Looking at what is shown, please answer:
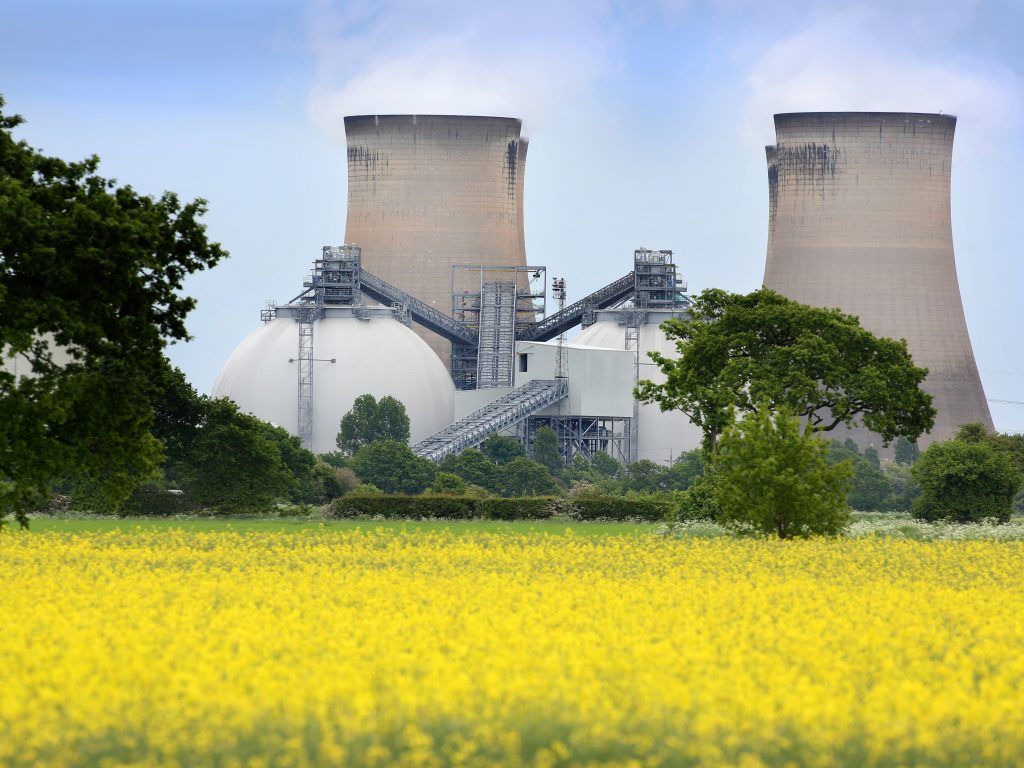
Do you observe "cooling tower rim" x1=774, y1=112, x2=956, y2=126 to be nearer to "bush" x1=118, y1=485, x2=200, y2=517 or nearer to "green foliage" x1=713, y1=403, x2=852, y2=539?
"bush" x1=118, y1=485, x2=200, y2=517

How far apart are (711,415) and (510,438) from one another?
5294cm

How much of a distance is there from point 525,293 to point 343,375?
16.3 meters

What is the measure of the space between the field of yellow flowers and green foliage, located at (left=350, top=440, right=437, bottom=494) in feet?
196

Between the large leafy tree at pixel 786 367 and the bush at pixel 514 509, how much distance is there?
5222mm

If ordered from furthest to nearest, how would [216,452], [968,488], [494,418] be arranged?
[494,418], [968,488], [216,452]

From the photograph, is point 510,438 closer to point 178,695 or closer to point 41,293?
point 41,293

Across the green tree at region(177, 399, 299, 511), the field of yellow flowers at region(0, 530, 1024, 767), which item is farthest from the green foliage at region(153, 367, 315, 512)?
the field of yellow flowers at region(0, 530, 1024, 767)

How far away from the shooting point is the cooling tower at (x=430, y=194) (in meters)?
119

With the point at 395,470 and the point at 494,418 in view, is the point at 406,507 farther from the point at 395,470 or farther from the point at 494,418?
the point at 494,418

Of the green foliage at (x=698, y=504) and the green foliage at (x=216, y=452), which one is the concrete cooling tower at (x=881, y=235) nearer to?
the green foliage at (x=216, y=452)

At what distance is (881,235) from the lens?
114 metres

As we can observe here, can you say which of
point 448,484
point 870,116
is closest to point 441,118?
point 870,116

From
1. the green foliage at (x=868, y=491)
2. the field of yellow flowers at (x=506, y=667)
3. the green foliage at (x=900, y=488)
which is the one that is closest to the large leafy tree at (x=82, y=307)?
the field of yellow flowers at (x=506, y=667)

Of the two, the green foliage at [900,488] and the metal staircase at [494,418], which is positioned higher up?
the metal staircase at [494,418]
